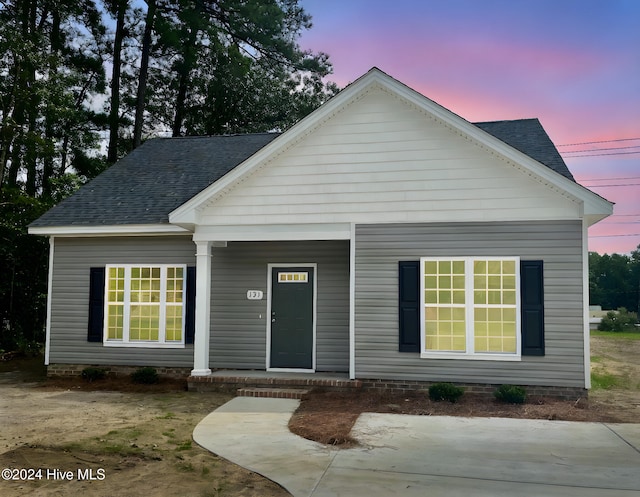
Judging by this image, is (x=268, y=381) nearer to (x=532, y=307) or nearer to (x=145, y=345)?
(x=145, y=345)

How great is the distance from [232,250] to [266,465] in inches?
235

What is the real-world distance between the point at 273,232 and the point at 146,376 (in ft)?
12.7

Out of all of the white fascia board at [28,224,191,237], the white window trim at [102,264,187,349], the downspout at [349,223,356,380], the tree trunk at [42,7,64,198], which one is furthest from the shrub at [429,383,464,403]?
the tree trunk at [42,7,64,198]

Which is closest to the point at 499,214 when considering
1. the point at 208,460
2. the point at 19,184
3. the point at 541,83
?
the point at 208,460

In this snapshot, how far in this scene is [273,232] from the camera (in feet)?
31.9

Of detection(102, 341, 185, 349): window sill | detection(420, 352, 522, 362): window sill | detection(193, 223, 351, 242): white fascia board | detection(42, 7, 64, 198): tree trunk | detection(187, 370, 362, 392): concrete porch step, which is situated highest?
detection(42, 7, 64, 198): tree trunk

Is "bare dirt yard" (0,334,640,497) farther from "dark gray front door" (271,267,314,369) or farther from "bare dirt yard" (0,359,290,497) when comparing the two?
"dark gray front door" (271,267,314,369)

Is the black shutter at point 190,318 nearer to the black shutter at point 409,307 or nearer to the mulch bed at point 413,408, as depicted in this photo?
the mulch bed at point 413,408

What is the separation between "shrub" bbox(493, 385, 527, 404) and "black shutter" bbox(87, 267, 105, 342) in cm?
791

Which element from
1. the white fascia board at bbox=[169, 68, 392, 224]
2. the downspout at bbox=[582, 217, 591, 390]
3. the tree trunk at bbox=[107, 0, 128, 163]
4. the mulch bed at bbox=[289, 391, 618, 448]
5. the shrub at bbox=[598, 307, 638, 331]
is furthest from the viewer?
the shrub at bbox=[598, 307, 638, 331]

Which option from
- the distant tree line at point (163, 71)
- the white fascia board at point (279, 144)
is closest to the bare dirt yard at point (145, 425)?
the white fascia board at point (279, 144)

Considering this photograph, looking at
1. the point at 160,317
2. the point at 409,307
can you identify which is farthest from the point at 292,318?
the point at 160,317

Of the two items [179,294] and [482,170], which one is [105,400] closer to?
[179,294]

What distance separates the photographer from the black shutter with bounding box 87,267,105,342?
1112cm
